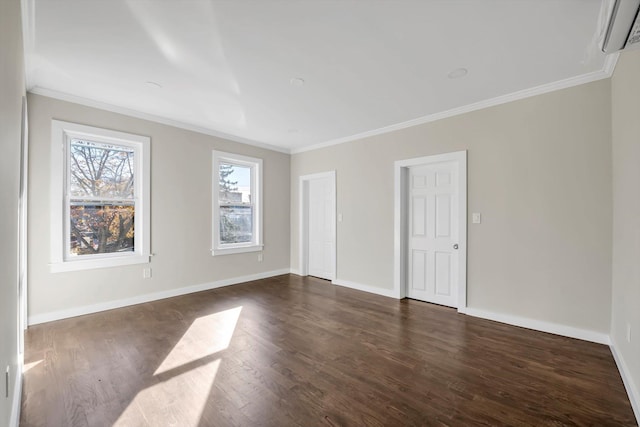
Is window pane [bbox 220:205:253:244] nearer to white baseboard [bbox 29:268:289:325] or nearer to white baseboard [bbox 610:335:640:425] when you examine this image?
white baseboard [bbox 29:268:289:325]

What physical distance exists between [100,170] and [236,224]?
2.17 m

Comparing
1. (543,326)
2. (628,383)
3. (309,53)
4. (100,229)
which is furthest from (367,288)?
(100,229)

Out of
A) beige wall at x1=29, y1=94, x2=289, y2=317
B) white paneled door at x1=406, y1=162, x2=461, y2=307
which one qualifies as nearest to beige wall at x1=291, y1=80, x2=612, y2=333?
white paneled door at x1=406, y1=162, x2=461, y2=307

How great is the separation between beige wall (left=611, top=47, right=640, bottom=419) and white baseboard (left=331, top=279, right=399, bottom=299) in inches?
94.0

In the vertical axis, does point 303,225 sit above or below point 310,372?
above

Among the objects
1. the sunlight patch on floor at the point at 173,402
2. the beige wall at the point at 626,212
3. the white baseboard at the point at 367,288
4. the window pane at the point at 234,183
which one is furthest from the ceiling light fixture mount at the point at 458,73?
the window pane at the point at 234,183

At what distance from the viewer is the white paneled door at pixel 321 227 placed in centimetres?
543

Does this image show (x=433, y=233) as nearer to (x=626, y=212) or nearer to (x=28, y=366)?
(x=626, y=212)

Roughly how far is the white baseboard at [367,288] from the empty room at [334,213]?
39 mm

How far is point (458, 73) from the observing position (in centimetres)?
276

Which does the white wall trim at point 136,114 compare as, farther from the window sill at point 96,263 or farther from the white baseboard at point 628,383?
the white baseboard at point 628,383

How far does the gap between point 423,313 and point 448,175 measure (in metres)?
1.92

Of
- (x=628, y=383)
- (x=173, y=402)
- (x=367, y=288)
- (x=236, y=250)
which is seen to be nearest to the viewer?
(x=173, y=402)

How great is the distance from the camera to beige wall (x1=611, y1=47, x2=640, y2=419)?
73.4 inches
